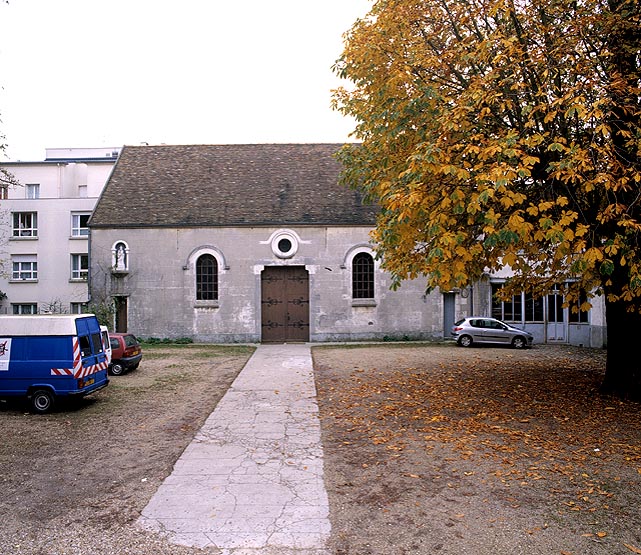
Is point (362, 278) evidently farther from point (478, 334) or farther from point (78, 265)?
point (78, 265)

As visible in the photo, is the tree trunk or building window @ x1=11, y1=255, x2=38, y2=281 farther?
building window @ x1=11, y1=255, x2=38, y2=281

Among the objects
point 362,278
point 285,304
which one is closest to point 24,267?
point 285,304

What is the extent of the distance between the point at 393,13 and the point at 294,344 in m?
16.5

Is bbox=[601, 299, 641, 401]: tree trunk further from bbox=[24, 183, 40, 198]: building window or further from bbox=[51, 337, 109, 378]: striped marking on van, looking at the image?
bbox=[24, 183, 40, 198]: building window

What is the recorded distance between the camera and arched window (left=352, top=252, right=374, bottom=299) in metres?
25.4

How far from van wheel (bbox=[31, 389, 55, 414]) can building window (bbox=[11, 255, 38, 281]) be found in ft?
99.2

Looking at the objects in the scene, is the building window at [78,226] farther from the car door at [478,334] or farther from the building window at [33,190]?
the car door at [478,334]

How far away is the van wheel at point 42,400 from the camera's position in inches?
425

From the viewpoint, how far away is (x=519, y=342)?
917 inches

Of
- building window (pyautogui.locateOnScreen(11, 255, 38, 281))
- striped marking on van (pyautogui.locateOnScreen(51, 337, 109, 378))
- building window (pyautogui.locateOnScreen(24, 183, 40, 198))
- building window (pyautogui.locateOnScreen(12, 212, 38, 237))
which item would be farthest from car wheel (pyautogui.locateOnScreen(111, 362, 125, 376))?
building window (pyautogui.locateOnScreen(24, 183, 40, 198))

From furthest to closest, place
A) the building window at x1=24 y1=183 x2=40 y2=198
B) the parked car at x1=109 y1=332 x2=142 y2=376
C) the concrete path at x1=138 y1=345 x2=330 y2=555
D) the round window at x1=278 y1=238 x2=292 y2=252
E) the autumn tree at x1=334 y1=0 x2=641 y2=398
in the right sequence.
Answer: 1. the building window at x1=24 y1=183 x2=40 y2=198
2. the round window at x1=278 y1=238 x2=292 y2=252
3. the parked car at x1=109 y1=332 x2=142 y2=376
4. the autumn tree at x1=334 y1=0 x2=641 y2=398
5. the concrete path at x1=138 y1=345 x2=330 y2=555

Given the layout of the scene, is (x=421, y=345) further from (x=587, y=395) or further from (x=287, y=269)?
(x=587, y=395)

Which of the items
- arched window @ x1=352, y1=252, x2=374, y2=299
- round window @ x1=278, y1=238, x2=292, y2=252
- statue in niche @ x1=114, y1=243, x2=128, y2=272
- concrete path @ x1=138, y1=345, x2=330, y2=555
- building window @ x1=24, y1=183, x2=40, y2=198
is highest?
building window @ x1=24, y1=183, x2=40, y2=198

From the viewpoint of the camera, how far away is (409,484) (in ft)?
21.9
